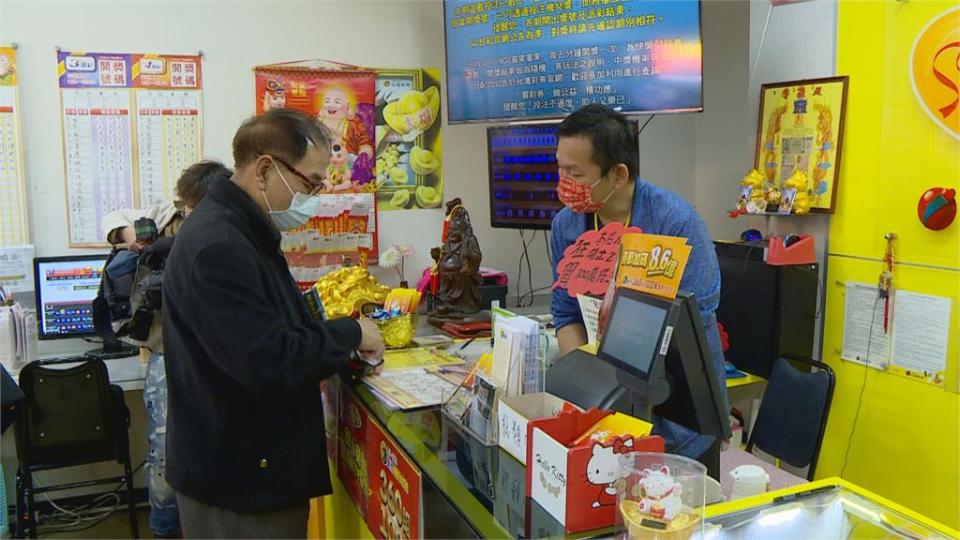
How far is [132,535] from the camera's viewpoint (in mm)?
3488

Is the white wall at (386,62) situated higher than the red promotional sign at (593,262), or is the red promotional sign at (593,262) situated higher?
the white wall at (386,62)

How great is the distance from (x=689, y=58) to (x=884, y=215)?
97 centimetres

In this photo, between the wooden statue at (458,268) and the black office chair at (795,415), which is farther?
the wooden statue at (458,268)

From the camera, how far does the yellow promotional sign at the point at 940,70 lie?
2.38 m

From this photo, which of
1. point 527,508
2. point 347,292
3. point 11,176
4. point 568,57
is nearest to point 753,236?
point 568,57

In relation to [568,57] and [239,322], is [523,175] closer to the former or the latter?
[568,57]

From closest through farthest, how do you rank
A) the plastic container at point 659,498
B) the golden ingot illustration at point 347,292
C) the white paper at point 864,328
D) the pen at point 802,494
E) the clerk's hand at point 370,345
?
the plastic container at point 659,498, the pen at point 802,494, the clerk's hand at point 370,345, the golden ingot illustration at point 347,292, the white paper at point 864,328

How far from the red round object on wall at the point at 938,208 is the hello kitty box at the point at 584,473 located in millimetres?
1774

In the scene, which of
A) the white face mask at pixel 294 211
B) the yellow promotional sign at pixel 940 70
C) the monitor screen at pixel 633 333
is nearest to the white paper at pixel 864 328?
the yellow promotional sign at pixel 940 70

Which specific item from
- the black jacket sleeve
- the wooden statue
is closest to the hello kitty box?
the black jacket sleeve

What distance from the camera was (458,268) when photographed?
9.58 feet

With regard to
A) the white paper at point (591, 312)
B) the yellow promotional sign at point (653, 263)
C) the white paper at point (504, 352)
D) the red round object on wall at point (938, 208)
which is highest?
the red round object on wall at point (938, 208)

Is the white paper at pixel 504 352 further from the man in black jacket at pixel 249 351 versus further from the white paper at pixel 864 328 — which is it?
the white paper at pixel 864 328

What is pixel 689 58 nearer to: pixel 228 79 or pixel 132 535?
pixel 228 79
